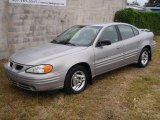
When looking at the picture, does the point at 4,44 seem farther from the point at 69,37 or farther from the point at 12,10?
the point at 69,37

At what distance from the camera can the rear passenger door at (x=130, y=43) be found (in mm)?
7012

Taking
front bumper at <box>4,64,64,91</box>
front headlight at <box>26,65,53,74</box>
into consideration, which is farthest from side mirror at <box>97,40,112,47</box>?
front headlight at <box>26,65,53,74</box>

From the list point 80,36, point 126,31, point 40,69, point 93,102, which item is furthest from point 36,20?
point 93,102

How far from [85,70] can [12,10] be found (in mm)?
4150

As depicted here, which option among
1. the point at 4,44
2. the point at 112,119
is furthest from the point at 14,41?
the point at 112,119

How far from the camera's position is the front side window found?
6.39 m

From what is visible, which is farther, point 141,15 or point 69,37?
point 141,15

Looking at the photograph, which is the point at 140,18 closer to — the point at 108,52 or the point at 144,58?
the point at 144,58

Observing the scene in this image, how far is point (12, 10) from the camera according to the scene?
340 inches

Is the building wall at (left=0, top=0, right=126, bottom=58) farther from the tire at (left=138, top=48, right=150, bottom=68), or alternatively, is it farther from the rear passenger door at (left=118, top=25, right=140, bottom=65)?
the tire at (left=138, top=48, right=150, bottom=68)

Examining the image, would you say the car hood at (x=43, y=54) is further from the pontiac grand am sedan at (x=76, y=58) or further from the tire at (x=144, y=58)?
the tire at (x=144, y=58)

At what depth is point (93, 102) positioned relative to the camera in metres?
5.28

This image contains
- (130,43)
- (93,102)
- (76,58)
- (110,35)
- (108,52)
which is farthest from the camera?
(130,43)

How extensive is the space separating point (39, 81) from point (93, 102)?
46.5 inches
